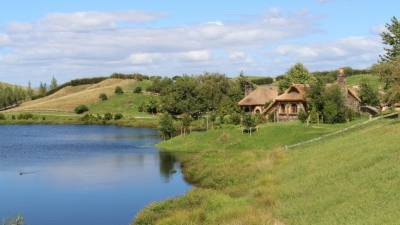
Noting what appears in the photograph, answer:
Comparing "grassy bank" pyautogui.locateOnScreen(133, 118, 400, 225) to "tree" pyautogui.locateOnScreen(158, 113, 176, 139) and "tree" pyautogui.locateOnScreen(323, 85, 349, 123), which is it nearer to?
"tree" pyautogui.locateOnScreen(323, 85, 349, 123)

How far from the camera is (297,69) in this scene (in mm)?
118812

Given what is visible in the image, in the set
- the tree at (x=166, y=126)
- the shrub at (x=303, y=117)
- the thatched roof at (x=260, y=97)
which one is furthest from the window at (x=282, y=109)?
the thatched roof at (x=260, y=97)

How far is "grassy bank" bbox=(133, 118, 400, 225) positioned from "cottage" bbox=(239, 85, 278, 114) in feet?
203

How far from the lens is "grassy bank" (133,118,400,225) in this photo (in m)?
24.1

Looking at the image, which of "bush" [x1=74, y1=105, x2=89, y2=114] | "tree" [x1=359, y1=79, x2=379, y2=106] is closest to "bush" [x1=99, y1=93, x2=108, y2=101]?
"bush" [x1=74, y1=105, x2=89, y2=114]

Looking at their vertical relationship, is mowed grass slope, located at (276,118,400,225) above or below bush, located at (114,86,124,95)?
below

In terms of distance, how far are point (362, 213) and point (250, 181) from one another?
17.8m

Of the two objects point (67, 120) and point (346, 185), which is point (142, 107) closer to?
point (67, 120)

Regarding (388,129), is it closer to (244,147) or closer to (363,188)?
(363,188)

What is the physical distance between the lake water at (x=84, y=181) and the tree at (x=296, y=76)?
37857 mm

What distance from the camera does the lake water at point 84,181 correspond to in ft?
131

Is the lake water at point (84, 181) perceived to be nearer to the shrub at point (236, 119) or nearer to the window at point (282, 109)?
the shrub at point (236, 119)

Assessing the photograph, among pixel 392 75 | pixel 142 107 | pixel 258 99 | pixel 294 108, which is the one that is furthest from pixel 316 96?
pixel 142 107

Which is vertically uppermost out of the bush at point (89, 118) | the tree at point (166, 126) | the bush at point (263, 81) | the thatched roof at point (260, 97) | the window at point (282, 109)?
the bush at point (263, 81)
